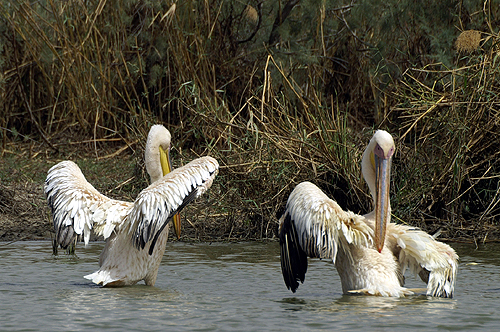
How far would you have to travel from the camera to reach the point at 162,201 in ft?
16.3

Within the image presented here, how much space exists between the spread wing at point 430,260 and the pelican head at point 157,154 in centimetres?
177

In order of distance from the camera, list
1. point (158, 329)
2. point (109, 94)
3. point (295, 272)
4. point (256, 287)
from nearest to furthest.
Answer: point (158, 329), point (295, 272), point (256, 287), point (109, 94)

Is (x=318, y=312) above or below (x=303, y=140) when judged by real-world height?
below

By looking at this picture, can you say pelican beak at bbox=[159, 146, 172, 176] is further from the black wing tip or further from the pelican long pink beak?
the pelican long pink beak

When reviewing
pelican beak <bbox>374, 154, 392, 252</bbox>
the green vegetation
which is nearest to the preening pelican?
pelican beak <bbox>374, 154, 392, 252</bbox>

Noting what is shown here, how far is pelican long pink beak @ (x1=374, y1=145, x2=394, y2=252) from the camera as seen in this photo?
4621mm

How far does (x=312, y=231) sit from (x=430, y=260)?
0.68 m

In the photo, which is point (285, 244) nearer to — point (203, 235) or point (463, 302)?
point (463, 302)

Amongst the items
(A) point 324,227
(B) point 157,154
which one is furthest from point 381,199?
(B) point 157,154

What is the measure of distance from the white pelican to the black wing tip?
27.3 inches

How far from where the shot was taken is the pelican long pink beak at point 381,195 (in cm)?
462

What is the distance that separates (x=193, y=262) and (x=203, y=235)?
1049mm

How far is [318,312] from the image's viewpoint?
172 inches

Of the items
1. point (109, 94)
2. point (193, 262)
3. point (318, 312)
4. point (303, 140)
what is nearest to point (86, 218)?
point (193, 262)
